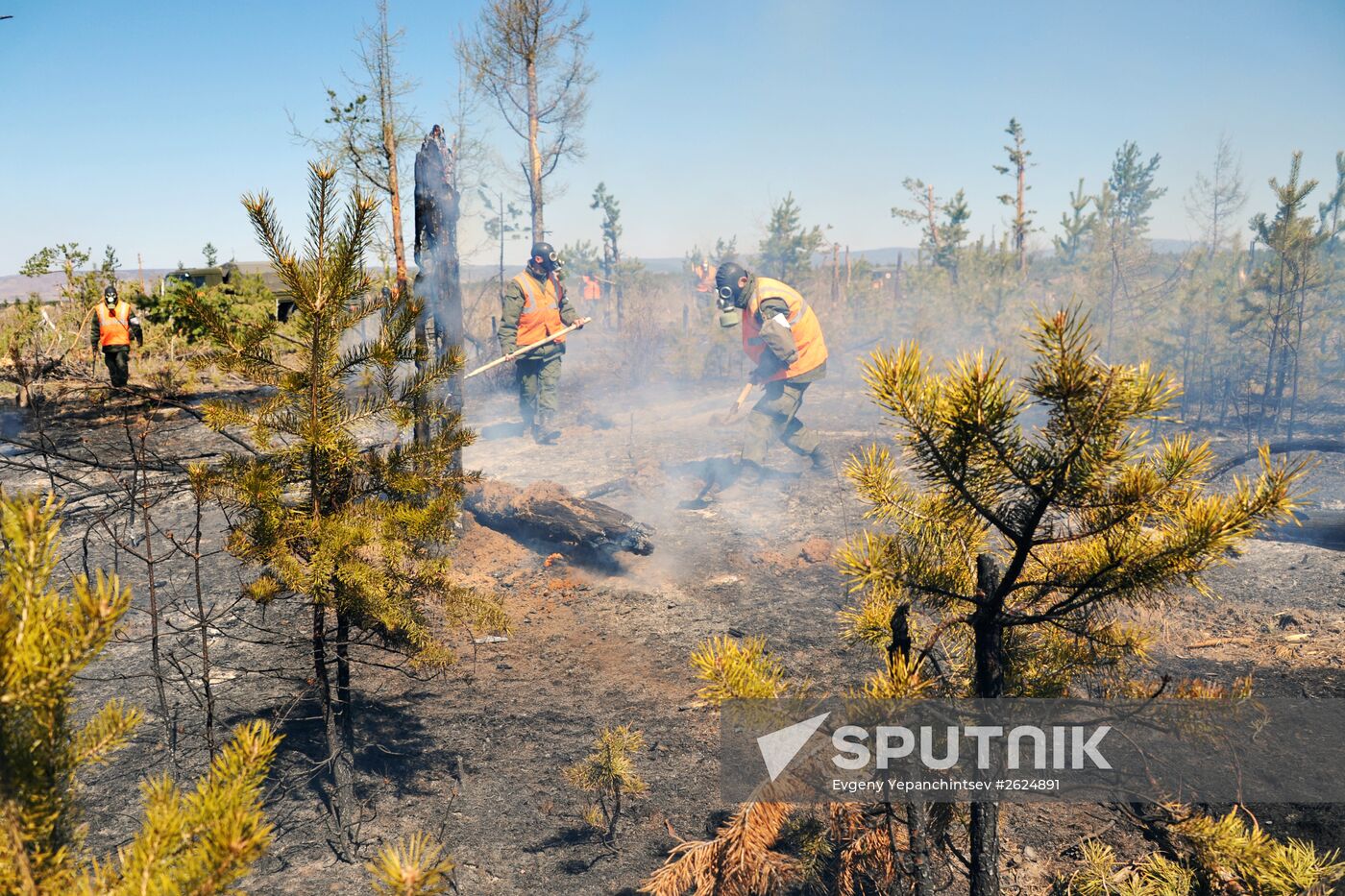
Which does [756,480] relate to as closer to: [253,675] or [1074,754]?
[253,675]

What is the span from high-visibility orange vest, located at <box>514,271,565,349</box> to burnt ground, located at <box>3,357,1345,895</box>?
140 inches

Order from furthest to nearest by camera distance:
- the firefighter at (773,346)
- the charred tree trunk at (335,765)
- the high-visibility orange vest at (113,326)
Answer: the high-visibility orange vest at (113,326) < the firefighter at (773,346) < the charred tree trunk at (335,765)

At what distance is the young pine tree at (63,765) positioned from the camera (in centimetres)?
109

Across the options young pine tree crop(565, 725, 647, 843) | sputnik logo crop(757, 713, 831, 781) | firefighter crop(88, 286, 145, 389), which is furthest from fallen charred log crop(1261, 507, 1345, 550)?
firefighter crop(88, 286, 145, 389)

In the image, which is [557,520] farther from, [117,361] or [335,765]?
[117,361]

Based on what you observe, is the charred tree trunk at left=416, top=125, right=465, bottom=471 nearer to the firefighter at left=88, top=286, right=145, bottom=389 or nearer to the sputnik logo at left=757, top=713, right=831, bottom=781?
the sputnik logo at left=757, top=713, right=831, bottom=781

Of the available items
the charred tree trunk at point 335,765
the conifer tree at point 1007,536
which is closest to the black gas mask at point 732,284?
the charred tree trunk at point 335,765

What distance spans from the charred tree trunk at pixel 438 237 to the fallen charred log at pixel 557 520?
1.09 meters

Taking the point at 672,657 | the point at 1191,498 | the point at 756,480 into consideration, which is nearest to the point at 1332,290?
the point at 756,480

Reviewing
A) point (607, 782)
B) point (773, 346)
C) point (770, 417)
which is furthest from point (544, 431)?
point (607, 782)

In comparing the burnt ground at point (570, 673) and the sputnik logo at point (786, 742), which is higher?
the sputnik logo at point (786, 742)

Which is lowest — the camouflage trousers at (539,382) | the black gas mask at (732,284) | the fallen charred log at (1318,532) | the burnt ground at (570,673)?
the burnt ground at (570,673)

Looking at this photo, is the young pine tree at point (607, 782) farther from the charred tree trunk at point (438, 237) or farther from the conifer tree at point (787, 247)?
the conifer tree at point (787, 247)

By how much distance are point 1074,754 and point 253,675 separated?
5039mm
